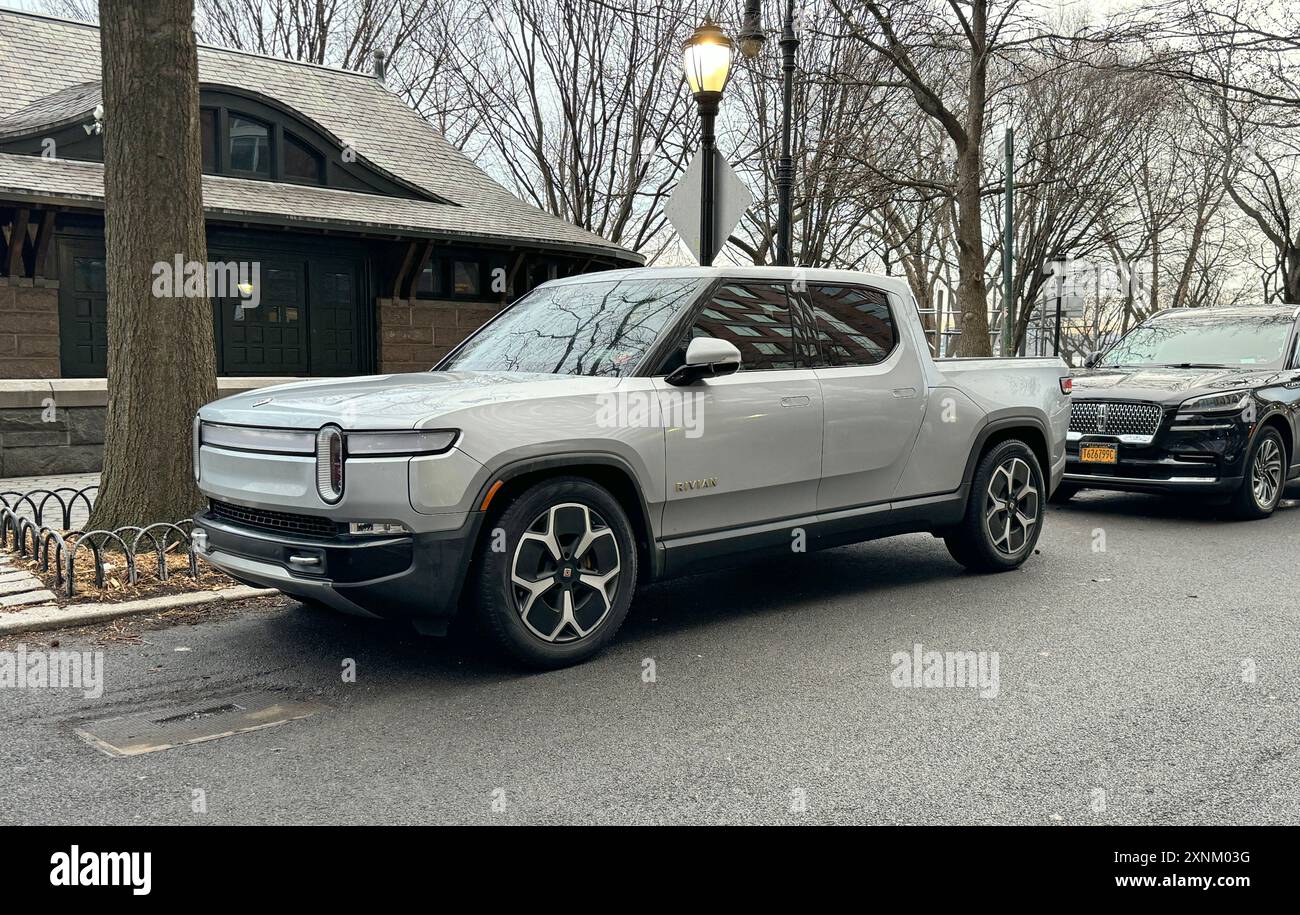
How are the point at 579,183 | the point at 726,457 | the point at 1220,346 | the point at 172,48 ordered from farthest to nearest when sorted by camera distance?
the point at 579,183 → the point at 1220,346 → the point at 172,48 → the point at 726,457

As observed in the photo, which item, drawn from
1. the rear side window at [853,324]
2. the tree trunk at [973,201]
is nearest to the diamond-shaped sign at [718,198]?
the rear side window at [853,324]

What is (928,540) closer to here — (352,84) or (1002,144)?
(352,84)

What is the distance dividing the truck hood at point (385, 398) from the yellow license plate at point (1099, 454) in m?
6.25

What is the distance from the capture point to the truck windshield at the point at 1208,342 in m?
10.9

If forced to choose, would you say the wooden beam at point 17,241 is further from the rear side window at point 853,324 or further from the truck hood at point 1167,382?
the truck hood at point 1167,382

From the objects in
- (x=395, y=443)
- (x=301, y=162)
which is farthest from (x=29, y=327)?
(x=395, y=443)

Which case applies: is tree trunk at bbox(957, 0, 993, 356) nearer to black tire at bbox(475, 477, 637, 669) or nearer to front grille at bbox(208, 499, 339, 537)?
black tire at bbox(475, 477, 637, 669)

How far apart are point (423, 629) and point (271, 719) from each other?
0.70 metres

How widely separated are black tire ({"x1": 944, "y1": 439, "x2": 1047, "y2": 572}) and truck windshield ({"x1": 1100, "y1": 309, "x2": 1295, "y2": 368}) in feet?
14.5

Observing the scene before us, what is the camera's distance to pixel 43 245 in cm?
1556

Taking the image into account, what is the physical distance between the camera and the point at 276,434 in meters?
4.94

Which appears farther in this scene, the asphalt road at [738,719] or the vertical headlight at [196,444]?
the vertical headlight at [196,444]

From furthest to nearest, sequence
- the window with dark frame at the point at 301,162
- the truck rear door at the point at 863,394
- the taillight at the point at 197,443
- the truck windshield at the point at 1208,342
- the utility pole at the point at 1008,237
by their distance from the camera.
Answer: the utility pole at the point at 1008,237
the window with dark frame at the point at 301,162
the truck windshield at the point at 1208,342
the truck rear door at the point at 863,394
the taillight at the point at 197,443
